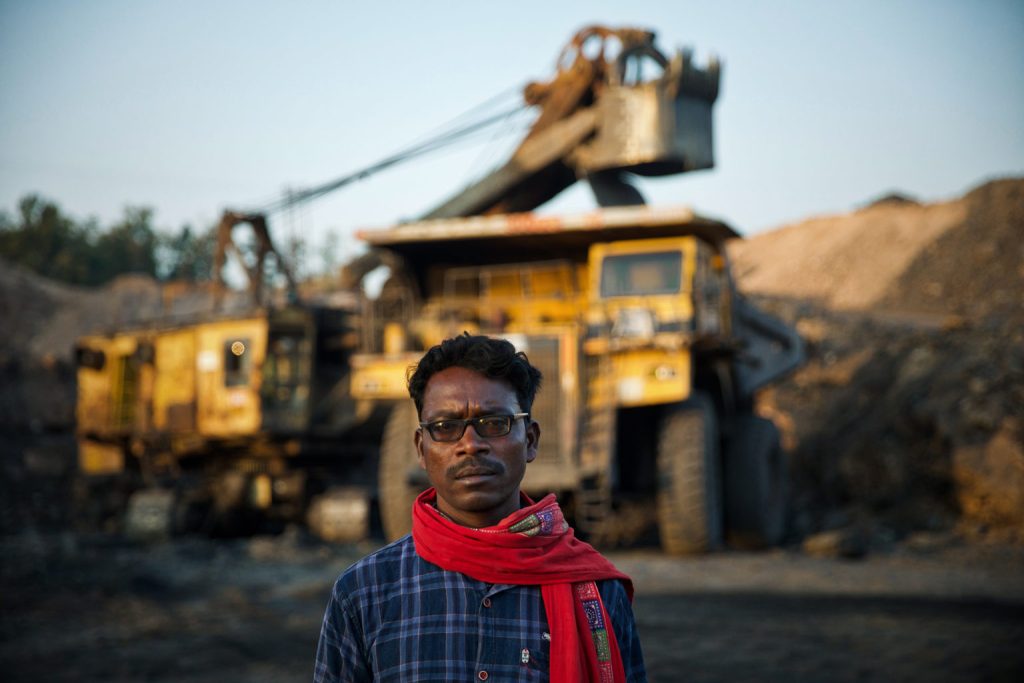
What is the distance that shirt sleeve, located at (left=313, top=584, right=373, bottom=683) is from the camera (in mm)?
2217

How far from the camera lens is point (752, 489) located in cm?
1280

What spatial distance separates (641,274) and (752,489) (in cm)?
292

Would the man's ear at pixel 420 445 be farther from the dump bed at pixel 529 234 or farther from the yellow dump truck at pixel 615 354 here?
the dump bed at pixel 529 234

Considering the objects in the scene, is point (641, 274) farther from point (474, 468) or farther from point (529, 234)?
point (474, 468)

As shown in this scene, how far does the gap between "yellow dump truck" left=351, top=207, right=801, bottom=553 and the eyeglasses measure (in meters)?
8.50

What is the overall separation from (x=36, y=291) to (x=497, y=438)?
3295 cm

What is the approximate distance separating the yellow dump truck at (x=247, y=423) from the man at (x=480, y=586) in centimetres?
1220

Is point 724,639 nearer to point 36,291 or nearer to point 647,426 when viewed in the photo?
point 647,426

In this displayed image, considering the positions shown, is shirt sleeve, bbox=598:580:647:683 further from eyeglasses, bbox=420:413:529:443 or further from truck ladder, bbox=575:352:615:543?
truck ladder, bbox=575:352:615:543

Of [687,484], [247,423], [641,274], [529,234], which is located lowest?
[687,484]

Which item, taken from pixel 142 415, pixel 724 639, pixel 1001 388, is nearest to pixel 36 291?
pixel 142 415

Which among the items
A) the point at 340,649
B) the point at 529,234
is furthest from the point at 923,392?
the point at 340,649

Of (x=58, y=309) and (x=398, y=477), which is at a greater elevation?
(x=58, y=309)

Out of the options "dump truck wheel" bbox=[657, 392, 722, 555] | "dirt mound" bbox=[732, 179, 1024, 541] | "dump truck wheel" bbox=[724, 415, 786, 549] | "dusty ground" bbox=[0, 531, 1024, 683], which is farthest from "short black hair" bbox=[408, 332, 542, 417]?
"dirt mound" bbox=[732, 179, 1024, 541]
